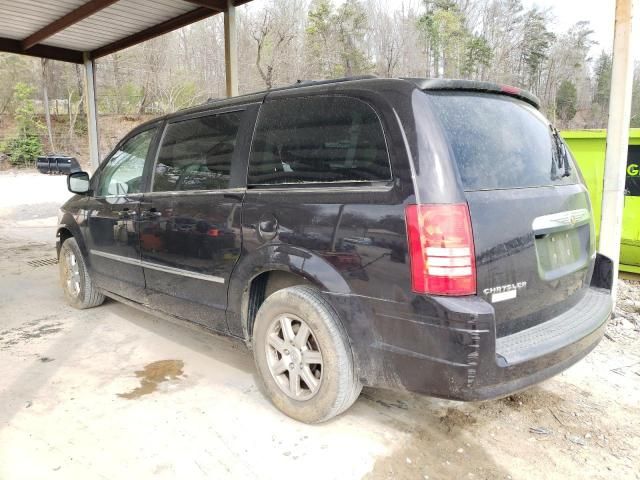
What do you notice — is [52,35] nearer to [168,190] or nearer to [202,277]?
[168,190]

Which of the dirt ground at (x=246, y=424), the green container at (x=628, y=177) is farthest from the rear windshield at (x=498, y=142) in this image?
the green container at (x=628, y=177)

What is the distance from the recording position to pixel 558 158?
277 cm

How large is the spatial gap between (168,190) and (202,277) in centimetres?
75

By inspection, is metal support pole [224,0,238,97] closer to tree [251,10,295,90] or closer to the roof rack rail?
the roof rack rail

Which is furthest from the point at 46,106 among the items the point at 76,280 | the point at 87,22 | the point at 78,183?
the point at 78,183

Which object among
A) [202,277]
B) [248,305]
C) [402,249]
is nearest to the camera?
[402,249]

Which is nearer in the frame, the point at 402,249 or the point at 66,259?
the point at 402,249

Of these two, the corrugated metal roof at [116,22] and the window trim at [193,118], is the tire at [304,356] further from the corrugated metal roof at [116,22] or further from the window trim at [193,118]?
the corrugated metal roof at [116,22]

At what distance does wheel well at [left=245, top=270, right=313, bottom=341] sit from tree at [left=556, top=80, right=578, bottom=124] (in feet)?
99.5

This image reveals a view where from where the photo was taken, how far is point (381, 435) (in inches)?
103

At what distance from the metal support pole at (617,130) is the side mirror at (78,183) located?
4470 mm

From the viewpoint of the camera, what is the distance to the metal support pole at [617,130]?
3801 mm

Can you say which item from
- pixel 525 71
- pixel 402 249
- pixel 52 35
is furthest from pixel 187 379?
pixel 525 71

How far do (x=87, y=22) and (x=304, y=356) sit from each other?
7855mm
